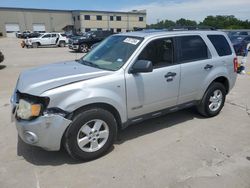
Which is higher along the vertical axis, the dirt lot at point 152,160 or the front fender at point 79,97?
the front fender at point 79,97

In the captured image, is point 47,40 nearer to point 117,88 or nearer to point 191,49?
point 191,49

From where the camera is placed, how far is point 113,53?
3900mm

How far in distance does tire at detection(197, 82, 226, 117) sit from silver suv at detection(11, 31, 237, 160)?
0.02 meters

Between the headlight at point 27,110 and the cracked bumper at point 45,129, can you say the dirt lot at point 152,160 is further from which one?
the headlight at point 27,110

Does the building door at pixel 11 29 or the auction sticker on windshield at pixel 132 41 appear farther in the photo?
the building door at pixel 11 29

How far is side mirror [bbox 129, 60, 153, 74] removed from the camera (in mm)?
3324

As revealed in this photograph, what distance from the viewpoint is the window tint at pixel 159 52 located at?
3.72 m

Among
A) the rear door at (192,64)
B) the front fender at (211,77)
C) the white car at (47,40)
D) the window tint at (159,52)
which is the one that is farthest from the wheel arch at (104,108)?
the white car at (47,40)

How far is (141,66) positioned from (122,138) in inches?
55.0

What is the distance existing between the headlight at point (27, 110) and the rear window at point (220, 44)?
138 inches

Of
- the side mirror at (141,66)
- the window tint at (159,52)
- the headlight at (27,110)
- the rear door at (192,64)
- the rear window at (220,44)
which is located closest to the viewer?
the headlight at (27,110)

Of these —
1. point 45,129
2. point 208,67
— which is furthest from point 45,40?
point 45,129

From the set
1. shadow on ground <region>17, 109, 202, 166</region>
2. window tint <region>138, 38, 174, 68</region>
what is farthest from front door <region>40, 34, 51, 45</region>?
window tint <region>138, 38, 174, 68</region>

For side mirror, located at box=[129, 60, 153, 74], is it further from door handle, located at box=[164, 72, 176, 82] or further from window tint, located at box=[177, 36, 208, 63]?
window tint, located at box=[177, 36, 208, 63]
